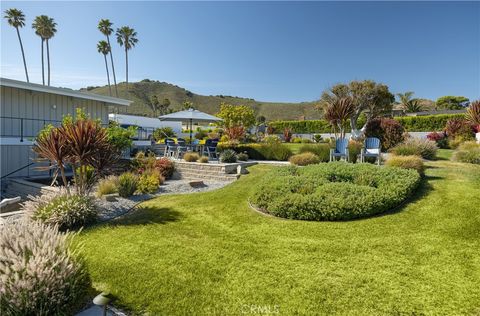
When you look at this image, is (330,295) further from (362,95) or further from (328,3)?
(362,95)

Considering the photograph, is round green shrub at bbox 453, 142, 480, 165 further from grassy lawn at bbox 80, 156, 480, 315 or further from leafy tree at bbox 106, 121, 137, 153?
leafy tree at bbox 106, 121, 137, 153

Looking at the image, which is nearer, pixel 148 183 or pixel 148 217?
pixel 148 217

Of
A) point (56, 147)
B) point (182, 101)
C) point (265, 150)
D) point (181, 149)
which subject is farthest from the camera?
point (182, 101)

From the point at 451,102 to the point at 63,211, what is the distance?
63.1 metres

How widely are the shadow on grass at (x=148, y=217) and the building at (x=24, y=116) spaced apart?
7.33m

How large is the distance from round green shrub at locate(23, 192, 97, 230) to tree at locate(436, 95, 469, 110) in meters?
59.5

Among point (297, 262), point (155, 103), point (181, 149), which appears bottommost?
point (297, 262)

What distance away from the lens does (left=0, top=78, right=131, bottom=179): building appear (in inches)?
446

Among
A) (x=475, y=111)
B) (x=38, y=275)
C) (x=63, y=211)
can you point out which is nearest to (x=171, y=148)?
(x=63, y=211)

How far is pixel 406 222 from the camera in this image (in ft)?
15.5

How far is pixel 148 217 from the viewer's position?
239 inches

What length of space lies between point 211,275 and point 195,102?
87205 millimetres

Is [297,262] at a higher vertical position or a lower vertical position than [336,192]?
lower

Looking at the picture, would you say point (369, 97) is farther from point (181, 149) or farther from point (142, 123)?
point (142, 123)
